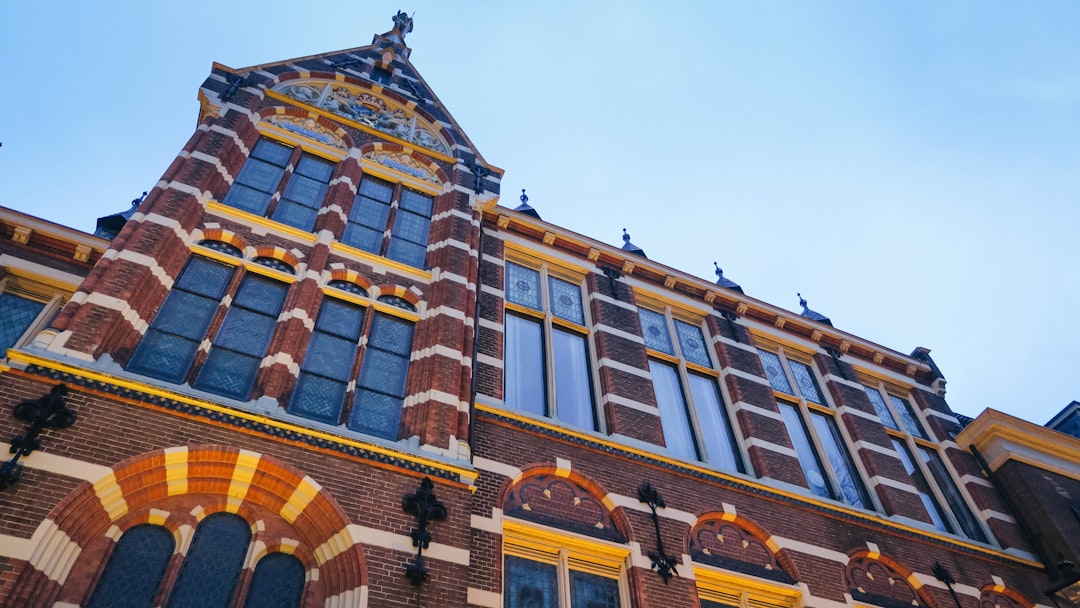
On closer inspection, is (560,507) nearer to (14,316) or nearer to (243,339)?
(243,339)

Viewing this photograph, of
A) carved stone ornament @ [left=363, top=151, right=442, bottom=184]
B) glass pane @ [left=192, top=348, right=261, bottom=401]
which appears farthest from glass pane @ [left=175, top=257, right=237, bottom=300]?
carved stone ornament @ [left=363, top=151, right=442, bottom=184]

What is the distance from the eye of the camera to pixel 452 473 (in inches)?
361

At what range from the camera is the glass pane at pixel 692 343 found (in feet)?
50.1

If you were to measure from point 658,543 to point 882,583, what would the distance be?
4.68m

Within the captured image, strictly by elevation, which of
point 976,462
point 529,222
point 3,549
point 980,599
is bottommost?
point 3,549

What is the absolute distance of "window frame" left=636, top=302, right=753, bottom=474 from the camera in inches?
519

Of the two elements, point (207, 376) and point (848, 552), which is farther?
point (848, 552)

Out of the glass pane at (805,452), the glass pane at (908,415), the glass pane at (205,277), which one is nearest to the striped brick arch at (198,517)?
the glass pane at (205,277)

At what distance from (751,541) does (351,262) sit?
26.6 ft

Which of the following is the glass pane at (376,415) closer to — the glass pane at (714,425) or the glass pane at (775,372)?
the glass pane at (714,425)

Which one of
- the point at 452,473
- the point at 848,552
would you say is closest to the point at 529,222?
the point at 452,473

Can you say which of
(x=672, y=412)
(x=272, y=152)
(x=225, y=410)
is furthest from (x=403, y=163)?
(x=225, y=410)

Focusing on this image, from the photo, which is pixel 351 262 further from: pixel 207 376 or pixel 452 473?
pixel 452 473

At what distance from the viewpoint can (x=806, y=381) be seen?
650 inches
